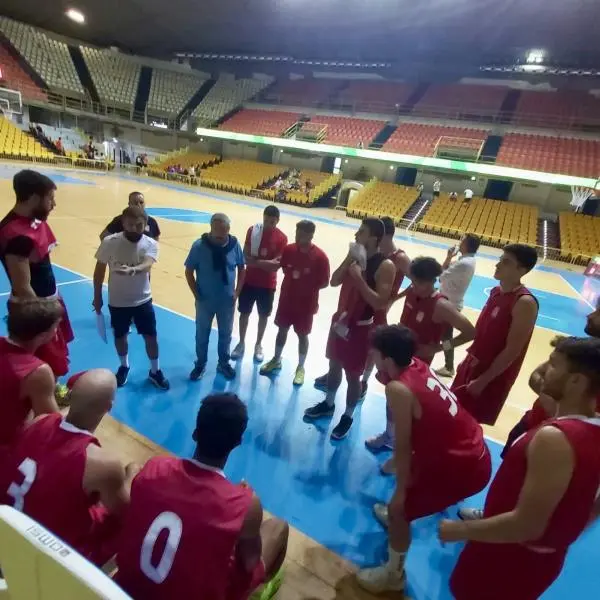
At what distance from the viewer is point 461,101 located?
87.6 ft

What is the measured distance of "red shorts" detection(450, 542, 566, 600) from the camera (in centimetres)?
165

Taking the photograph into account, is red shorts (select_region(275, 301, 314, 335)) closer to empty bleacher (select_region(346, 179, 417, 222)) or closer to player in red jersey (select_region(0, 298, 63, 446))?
player in red jersey (select_region(0, 298, 63, 446))

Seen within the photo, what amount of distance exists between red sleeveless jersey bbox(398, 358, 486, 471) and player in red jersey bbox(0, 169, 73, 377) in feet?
8.17

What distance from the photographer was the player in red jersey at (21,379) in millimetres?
1938

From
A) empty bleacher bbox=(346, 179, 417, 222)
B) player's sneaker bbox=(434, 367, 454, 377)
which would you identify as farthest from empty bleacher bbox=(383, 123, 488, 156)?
player's sneaker bbox=(434, 367, 454, 377)

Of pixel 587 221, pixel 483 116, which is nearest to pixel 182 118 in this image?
pixel 483 116

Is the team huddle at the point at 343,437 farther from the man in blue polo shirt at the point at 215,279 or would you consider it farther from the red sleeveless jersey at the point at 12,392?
the man in blue polo shirt at the point at 215,279

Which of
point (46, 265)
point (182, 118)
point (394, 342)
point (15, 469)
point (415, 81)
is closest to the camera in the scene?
point (15, 469)

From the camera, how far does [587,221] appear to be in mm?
19641

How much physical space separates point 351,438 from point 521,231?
18.8 m

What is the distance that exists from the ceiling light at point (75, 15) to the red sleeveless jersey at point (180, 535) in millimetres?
32110

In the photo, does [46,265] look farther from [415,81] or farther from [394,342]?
[415,81]

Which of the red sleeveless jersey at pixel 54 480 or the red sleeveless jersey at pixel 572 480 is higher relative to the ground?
the red sleeveless jersey at pixel 572 480

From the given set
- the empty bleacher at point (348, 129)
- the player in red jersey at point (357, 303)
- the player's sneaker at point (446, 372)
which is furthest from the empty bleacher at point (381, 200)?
the player in red jersey at point (357, 303)
